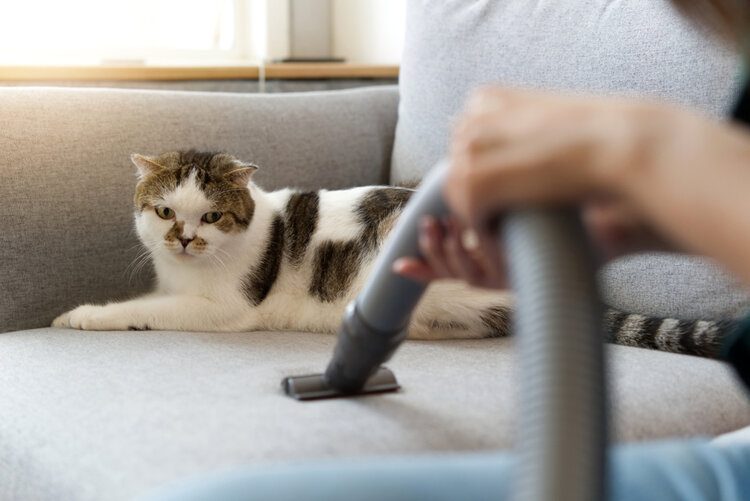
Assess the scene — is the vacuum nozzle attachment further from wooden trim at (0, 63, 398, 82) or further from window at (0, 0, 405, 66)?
window at (0, 0, 405, 66)

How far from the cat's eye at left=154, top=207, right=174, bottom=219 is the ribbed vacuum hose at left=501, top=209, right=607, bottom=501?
116 cm

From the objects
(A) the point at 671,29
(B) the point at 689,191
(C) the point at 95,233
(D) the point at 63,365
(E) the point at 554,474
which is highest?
(A) the point at 671,29

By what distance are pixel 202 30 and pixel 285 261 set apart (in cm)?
146

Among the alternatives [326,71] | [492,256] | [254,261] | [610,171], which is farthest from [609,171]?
[326,71]

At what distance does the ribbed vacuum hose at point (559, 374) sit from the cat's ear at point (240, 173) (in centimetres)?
113

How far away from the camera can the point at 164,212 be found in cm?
154

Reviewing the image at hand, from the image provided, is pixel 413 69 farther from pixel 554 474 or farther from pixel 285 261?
pixel 554 474

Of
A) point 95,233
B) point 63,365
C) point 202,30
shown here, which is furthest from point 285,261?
point 202,30

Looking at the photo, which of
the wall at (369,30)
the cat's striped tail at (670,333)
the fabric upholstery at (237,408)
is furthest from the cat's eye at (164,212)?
the wall at (369,30)

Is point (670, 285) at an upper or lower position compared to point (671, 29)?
lower

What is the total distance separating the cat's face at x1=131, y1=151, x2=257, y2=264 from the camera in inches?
60.4

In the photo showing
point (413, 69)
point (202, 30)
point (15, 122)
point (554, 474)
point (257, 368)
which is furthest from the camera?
point (202, 30)

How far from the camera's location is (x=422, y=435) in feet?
3.29

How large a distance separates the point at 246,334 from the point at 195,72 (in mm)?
979
